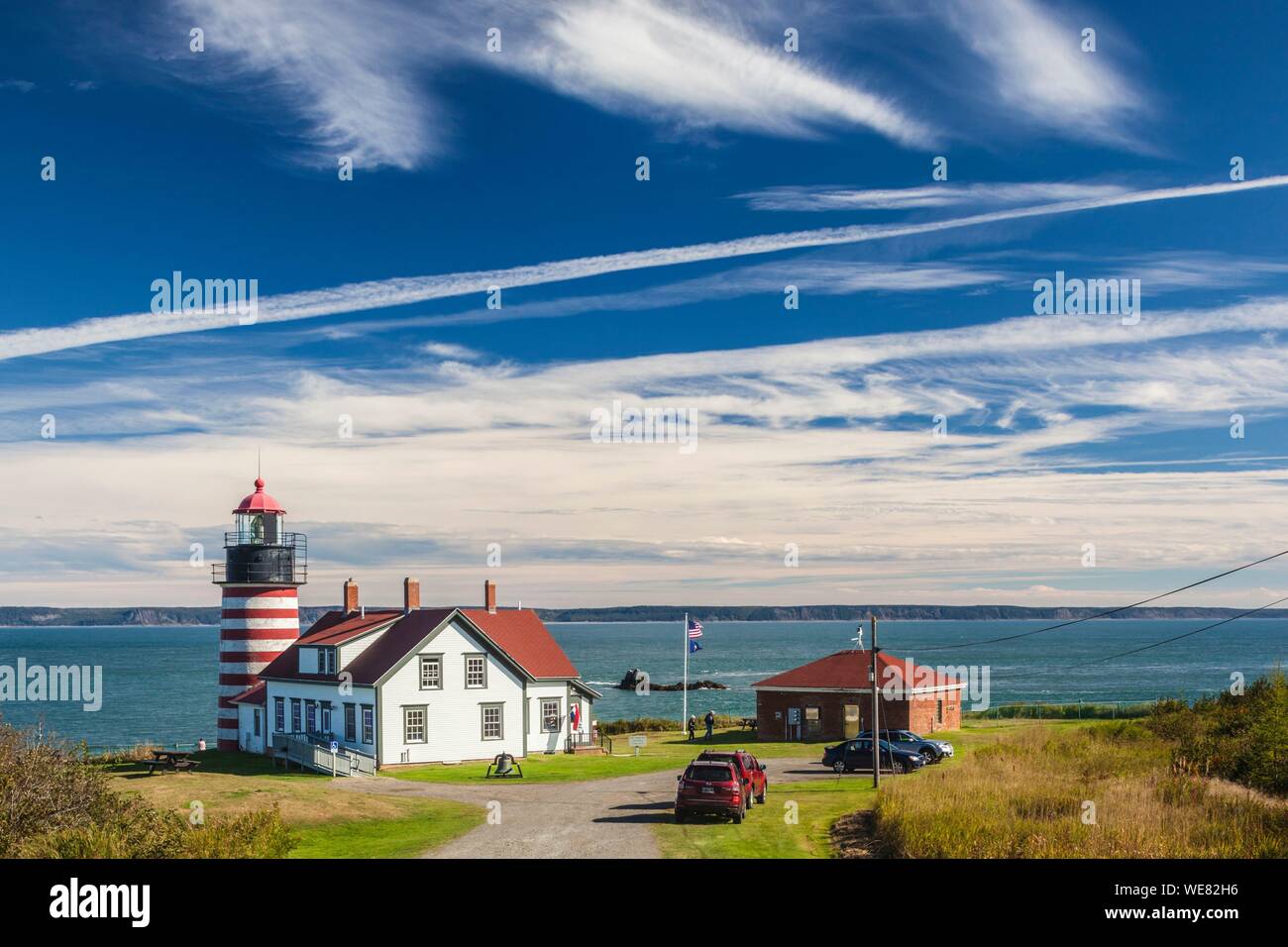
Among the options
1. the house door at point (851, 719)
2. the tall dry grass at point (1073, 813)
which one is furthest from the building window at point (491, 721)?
the tall dry grass at point (1073, 813)

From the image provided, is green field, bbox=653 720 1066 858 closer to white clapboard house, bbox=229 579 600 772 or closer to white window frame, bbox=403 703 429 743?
white clapboard house, bbox=229 579 600 772

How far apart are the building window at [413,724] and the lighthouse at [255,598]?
9.57 m

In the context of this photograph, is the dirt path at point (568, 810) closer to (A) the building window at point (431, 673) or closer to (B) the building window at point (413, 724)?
(B) the building window at point (413, 724)

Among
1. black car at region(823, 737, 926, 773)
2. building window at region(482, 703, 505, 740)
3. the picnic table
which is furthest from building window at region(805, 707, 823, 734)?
the picnic table

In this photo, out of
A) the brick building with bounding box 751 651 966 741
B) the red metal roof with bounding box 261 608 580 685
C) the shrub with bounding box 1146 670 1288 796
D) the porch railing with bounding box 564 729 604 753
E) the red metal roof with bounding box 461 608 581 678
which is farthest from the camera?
the brick building with bounding box 751 651 966 741

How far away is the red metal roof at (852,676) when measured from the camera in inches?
2092

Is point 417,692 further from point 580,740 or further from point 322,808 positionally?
point 322,808

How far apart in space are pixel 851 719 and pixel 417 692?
68.1 ft

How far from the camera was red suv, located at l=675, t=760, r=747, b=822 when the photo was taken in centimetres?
2781

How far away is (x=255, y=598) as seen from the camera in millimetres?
51750

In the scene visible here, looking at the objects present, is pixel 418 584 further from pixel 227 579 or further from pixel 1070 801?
pixel 1070 801

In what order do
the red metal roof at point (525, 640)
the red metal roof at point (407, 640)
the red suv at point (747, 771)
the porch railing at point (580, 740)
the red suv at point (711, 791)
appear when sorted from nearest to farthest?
1. the red suv at point (711, 791)
2. the red suv at point (747, 771)
3. the red metal roof at point (407, 640)
4. the red metal roof at point (525, 640)
5. the porch railing at point (580, 740)

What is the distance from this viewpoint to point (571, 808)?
103 ft
